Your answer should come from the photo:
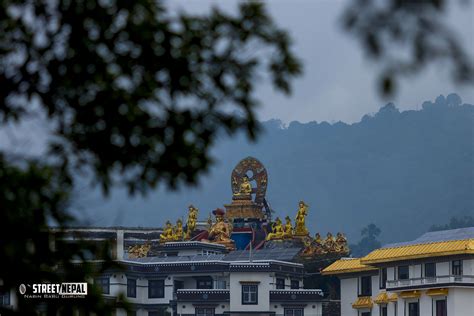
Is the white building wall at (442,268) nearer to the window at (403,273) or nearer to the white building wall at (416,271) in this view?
the white building wall at (416,271)

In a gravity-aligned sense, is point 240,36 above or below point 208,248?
below

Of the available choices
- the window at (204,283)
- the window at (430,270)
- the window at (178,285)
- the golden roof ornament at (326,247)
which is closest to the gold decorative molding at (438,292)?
the window at (430,270)

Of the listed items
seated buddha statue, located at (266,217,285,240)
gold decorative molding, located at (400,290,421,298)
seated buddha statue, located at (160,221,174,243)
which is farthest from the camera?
seated buddha statue, located at (160,221,174,243)

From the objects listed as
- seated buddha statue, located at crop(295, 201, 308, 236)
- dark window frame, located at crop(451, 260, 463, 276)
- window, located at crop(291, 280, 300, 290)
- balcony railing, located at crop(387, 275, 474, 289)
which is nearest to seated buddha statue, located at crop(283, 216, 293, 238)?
seated buddha statue, located at crop(295, 201, 308, 236)

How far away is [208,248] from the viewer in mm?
93188

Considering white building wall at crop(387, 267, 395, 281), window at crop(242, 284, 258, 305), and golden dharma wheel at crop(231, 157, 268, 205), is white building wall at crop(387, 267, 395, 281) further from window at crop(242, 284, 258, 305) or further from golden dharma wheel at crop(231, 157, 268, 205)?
golden dharma wheel at crop(231, 157, 268, 205)

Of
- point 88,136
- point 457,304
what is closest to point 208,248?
point 457,304

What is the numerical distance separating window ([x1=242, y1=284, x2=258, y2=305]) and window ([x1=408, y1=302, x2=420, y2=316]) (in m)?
10.2

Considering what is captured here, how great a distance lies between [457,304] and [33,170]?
205ft

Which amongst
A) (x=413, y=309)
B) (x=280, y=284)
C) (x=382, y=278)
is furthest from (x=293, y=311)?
(x=413, y=309)

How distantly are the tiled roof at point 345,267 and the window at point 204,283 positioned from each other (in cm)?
738

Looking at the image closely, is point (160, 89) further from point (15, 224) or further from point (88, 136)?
point (15, 224)

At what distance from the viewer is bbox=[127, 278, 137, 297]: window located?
287 feet

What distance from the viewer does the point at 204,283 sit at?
8812cm
